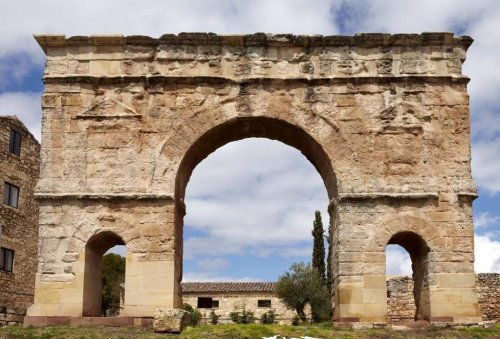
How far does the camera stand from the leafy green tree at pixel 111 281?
38.8 metres

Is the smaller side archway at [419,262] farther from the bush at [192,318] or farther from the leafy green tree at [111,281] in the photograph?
the leafy green tree at [111,281]

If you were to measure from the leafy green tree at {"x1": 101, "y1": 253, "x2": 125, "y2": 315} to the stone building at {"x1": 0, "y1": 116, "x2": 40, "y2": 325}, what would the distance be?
10.1 meters

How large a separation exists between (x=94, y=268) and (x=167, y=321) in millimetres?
2795

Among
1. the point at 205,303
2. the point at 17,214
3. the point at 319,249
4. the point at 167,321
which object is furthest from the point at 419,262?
the point at 205,303

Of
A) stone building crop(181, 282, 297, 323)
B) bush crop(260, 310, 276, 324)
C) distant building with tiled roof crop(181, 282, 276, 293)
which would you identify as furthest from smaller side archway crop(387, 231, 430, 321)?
distant building with tiled roof crop(181, 282, 276, 293)

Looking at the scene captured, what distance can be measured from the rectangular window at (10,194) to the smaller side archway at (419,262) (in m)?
17.4

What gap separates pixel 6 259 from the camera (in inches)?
1029

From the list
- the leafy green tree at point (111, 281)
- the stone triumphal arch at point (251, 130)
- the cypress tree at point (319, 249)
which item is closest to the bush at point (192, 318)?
the stone triumphal arch at point (251, 130)

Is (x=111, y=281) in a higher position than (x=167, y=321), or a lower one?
higher

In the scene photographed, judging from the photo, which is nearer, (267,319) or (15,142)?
(15,142)

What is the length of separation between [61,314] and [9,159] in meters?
15.1

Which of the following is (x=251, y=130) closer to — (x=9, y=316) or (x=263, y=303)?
(x=9, y=316)

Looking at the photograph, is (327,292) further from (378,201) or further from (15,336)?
(15,336)

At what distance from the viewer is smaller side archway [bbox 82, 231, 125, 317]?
1339cm
